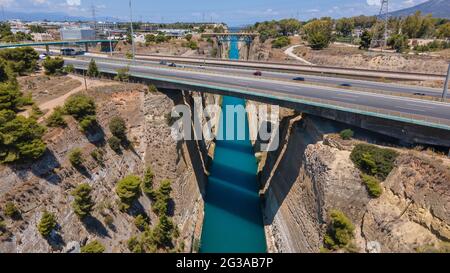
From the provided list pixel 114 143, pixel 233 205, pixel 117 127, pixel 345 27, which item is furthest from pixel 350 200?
pixel 345 27

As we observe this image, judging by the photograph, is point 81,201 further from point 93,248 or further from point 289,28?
point 289,28

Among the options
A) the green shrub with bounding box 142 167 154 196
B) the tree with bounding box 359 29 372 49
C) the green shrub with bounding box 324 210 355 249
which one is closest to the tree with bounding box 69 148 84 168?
the green shrub with bounding box 142 167 154 196

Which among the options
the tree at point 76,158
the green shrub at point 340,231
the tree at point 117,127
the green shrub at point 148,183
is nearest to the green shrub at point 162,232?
the green shrub at point 148,183

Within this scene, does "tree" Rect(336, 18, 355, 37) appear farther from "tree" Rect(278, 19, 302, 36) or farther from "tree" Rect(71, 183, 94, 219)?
"tree" Rect(71, 183, 94, 219)

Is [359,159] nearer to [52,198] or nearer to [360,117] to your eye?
[360,117]

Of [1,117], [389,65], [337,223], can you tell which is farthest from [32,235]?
[389,65]

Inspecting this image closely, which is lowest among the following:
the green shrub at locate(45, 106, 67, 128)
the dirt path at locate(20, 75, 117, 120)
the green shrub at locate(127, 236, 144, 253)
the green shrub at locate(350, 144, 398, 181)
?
the green shrub at locate(127, 236, 144, 253)
